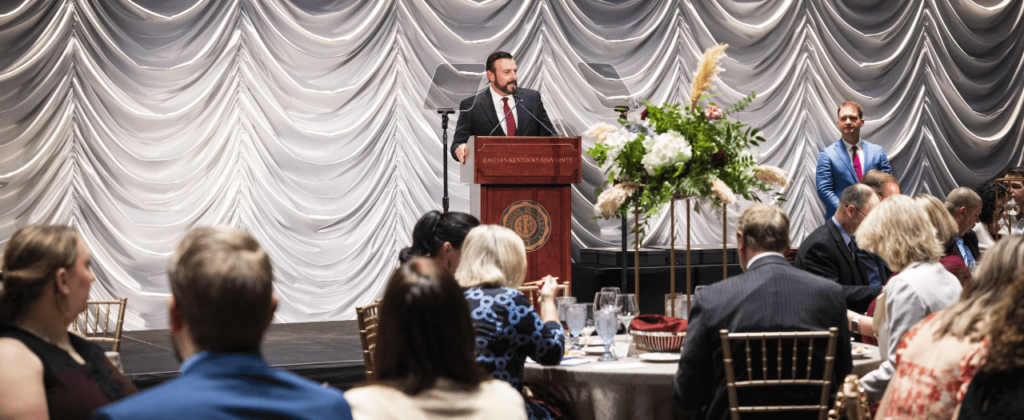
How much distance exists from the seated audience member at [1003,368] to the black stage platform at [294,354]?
3967 mm

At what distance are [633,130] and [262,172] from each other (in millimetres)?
4627

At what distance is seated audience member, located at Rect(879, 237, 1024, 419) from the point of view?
1687 mm

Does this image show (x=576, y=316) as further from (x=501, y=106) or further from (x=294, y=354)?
(x=294, y=354)

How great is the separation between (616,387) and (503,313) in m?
0.50

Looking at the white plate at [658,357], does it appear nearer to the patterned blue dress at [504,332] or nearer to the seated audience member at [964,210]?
the patterned blue dress at [504,332]

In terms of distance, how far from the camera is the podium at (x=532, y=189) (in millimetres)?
4945

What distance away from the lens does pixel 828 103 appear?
8.54 m

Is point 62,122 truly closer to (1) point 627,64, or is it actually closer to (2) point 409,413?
(1) point 627,64

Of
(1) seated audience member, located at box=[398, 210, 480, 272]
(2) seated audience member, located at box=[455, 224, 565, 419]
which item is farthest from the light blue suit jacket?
(2) seated audience member, located at box=[455, 224, 565, 419]

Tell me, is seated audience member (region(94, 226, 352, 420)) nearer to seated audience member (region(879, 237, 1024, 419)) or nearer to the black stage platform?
seated audience member (region(879, 237, 1024, 419))

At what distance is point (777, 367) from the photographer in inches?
96.2

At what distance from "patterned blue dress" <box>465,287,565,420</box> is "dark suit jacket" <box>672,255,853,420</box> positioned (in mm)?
465

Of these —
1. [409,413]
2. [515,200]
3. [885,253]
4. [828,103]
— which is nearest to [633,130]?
[885,253]

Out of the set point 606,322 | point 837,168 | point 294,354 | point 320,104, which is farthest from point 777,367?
point 320,104
